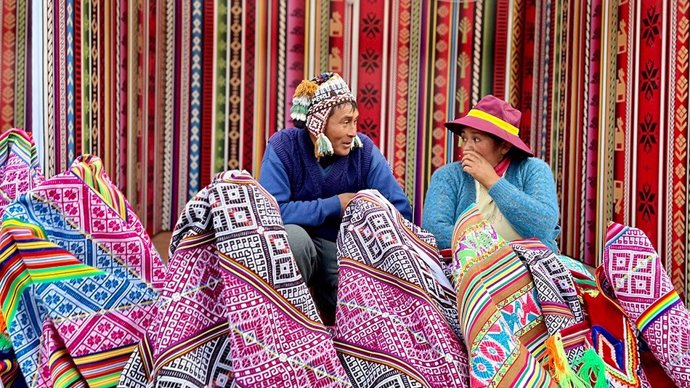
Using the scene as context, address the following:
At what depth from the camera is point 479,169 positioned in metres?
2.41

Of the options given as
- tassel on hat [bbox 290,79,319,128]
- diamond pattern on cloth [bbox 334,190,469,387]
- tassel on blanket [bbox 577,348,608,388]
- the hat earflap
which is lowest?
tassel on blanket [bbox 577,348,608,388]

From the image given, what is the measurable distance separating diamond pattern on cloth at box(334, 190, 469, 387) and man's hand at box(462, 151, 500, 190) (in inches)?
26.2

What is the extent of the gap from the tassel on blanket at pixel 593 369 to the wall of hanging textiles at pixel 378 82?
2.34 m

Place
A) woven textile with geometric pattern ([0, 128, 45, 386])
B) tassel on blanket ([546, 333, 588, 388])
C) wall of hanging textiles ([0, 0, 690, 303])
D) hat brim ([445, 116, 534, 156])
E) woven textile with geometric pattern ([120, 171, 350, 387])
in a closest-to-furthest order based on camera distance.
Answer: woven textile with geometric pattern ([120, 171, 350, 387])
tassel on blanket ([546, 333, 588, 388])
woven textile with geometric pattern ([0, 128, 45, 386])
hat brim ([445, 116, 534, 156])
wall of hanging textiles ([0, 0, 690, 303])

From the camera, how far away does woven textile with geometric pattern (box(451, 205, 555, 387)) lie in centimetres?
146

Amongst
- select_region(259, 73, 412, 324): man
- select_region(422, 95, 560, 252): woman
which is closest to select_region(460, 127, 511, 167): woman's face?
select_region(422, 95, 560, 252): woman

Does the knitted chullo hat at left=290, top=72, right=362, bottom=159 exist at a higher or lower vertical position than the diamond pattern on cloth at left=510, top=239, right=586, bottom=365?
higher

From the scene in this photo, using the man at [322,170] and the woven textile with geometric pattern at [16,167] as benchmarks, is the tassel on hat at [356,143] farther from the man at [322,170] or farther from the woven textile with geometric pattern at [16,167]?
the woven textile with geometric pattern at [16,167]

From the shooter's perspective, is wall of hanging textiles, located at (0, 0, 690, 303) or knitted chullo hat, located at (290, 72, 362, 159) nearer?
knitted chullo hat, located at (290, 72, 362, 159)

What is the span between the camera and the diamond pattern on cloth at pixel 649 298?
1.61 meters

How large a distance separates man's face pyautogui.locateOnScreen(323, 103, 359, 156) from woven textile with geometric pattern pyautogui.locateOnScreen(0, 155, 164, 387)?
1.08 metres

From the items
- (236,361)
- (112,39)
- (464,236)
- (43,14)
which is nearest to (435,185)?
(464,236)

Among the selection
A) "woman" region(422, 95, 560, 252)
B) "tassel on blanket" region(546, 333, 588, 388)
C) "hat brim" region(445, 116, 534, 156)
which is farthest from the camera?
"hat brim" region(445, 116, 534, 156)

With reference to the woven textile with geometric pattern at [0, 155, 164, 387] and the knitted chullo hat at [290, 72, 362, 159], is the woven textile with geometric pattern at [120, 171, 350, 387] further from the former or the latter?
the knitted chullo hat at [290, 72, 362, 159]
